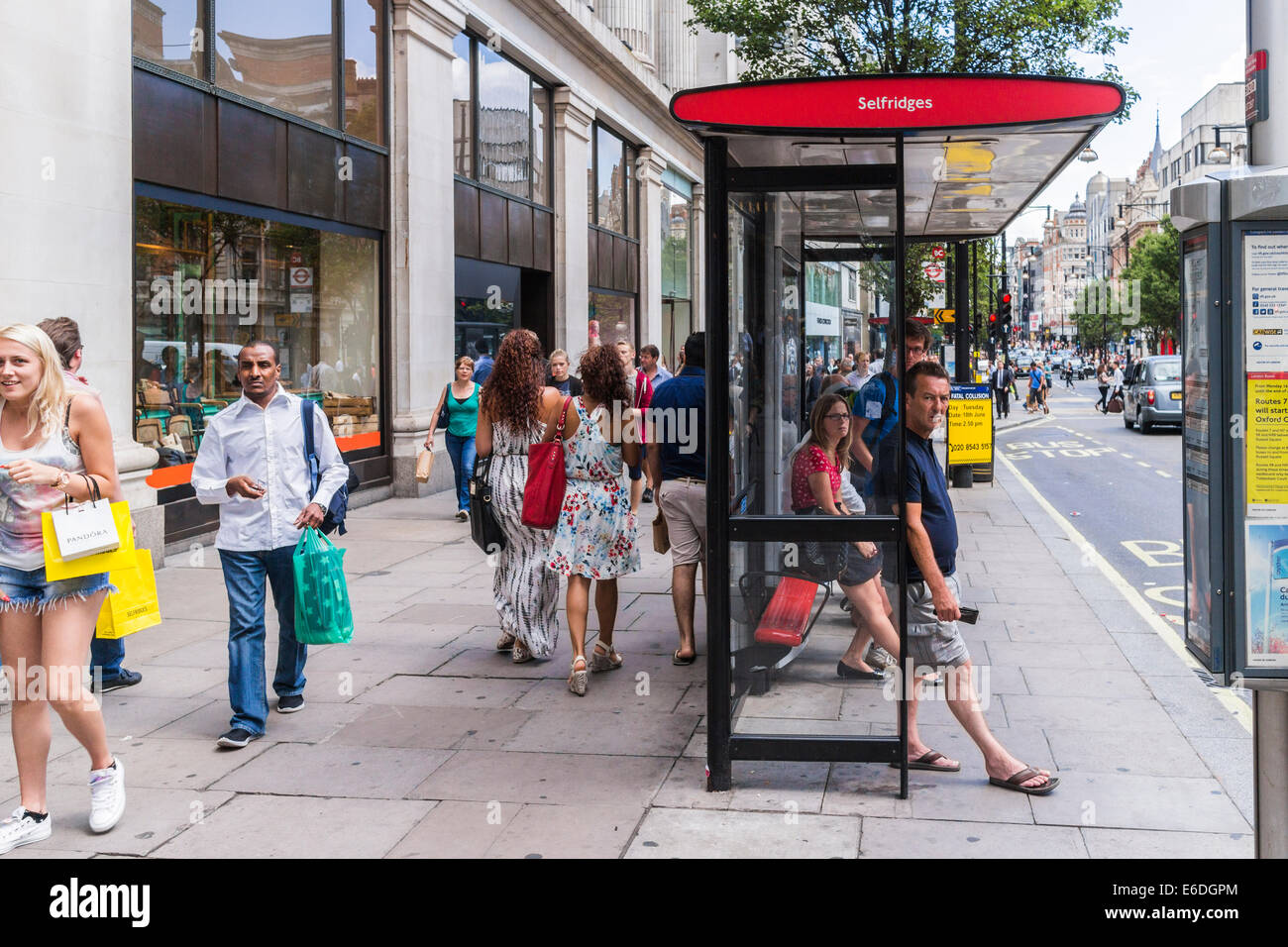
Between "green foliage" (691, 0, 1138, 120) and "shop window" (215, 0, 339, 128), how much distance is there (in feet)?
25.7

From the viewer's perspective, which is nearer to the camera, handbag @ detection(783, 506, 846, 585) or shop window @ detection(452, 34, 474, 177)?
handbag @ detection(783, 506, 846, 585)

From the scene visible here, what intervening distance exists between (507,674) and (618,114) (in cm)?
1933

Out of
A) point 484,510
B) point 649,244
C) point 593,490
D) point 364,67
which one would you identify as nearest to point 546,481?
point 593,490

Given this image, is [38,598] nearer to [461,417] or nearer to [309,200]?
[461,417]

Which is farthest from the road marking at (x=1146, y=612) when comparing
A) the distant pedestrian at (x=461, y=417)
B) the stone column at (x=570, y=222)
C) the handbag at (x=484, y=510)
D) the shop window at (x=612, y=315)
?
the shop window at (x=612, y=315)

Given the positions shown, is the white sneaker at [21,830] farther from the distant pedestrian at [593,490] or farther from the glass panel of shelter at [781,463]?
the distant pedestrian at [593,490]

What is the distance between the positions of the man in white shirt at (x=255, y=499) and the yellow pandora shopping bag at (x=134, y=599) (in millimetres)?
336

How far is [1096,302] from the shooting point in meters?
130

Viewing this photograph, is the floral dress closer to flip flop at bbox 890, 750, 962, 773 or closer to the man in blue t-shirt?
the man in blue t-shirt

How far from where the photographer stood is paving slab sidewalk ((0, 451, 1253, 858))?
15.0 ft

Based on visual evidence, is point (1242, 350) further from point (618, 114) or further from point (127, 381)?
point (618, 114)

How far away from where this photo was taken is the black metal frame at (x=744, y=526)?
16.4 ft

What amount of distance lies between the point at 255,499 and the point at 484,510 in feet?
5.42

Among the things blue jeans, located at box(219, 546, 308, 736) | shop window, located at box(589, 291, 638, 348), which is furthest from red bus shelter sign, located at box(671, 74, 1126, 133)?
shop window, located at box(589, 291, 638, 348)
